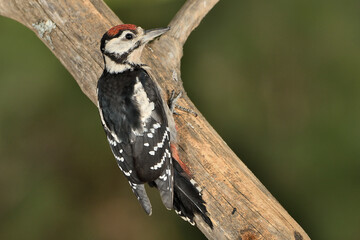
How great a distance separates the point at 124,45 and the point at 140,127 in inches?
13.8

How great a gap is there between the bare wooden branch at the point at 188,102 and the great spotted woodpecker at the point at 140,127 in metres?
0.06

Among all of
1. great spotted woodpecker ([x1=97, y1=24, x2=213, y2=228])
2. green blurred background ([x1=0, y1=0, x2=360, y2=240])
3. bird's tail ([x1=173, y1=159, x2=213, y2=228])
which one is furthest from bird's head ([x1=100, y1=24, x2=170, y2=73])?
green blurred background ([x1=0, y1=0, x2=360, y2=240])

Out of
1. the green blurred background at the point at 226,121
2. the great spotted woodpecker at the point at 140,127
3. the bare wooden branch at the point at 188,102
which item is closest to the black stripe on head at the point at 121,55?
the great spotted woodpecker at the point at 140,127

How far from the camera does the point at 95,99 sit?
218 cm

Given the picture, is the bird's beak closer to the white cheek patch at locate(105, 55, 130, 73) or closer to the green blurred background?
the white cheek patch at locate(105, 55, 130, 73)


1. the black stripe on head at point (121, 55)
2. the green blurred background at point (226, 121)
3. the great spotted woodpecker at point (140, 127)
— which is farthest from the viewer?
the green blurred background at point (226, 121)

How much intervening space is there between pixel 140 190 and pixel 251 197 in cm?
45

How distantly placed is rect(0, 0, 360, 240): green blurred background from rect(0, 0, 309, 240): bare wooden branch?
2.48ft

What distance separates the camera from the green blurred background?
9.10 ft

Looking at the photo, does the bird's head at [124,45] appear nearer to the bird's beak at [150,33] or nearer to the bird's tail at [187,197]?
the bird's beak at [150,33]

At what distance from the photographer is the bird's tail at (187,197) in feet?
6.43

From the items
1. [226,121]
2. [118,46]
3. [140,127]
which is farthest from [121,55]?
[226,121]

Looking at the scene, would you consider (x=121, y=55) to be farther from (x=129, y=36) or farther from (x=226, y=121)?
(x=226, y=121)

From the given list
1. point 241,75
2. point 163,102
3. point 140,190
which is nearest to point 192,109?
point 163,102
